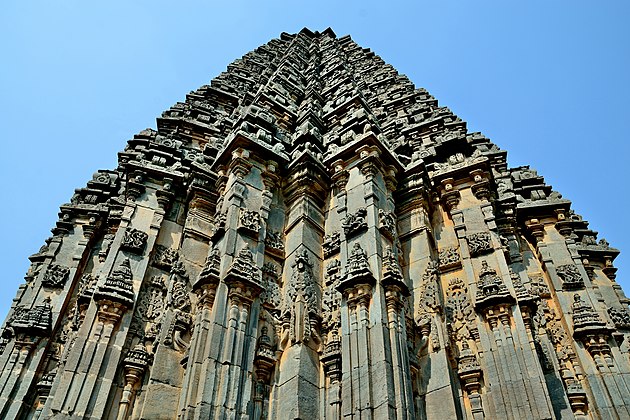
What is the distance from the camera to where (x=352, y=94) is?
1791 centimetres

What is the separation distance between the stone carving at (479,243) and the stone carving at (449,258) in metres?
0.42

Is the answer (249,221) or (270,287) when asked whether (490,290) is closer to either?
(270,287)

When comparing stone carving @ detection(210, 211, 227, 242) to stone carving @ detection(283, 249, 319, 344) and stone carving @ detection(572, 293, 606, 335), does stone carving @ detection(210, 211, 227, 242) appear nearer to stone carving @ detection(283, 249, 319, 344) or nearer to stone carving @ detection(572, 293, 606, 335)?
stone carving @ detection(283, 249, 319, 344)

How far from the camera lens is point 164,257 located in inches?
534

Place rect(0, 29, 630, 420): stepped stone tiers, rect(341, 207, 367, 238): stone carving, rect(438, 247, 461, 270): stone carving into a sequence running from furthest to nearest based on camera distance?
1. rect(438, 247, 461, 270): stone carving
2. rect(341, 207, 367, 238): stone carving
3. rect(0, 29, 630, 420): stepped stone tiers

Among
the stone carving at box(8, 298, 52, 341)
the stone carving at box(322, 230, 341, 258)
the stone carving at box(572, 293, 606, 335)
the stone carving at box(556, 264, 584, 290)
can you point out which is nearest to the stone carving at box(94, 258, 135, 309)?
the stone carving at box(8, 298, 52, 341)

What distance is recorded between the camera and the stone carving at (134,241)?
1302cm

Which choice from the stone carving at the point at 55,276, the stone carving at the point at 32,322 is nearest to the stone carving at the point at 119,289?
the stone carving at the point at 32,322

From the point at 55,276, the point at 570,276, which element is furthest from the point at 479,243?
the point at 55,276

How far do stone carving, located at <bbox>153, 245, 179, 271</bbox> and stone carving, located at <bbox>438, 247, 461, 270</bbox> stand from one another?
694 centimetres

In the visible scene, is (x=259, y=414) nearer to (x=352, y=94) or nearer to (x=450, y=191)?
(x=450, y=191)

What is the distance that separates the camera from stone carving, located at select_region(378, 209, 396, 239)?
1159 cm

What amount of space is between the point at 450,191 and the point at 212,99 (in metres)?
16.2

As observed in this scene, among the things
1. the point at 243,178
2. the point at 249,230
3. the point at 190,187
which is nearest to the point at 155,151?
the point at 190,187
